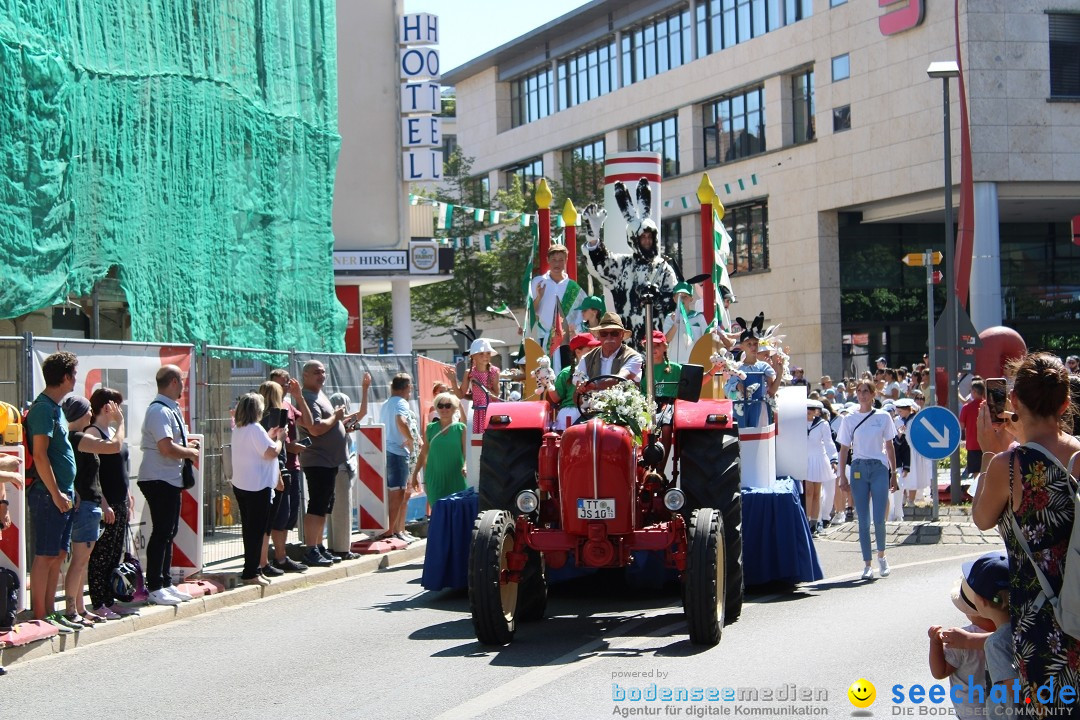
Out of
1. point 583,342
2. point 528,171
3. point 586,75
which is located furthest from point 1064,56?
point 583,342

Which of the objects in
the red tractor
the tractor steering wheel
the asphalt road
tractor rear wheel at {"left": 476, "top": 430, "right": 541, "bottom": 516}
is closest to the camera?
the asphalt road

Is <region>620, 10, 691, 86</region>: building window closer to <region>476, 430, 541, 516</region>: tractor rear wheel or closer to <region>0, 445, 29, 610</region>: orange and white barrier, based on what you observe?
<region>476, 430, 541, 516</region>: tractor rear wheel

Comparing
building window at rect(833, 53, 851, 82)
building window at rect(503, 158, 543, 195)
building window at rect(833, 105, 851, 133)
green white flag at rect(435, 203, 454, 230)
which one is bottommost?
green white flag at rect(435, 203, 454, 230)

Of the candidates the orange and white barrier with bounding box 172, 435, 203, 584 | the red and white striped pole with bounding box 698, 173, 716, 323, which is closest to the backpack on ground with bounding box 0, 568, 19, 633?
the orange and white barrier with bounding box 172, 435, 203, 584

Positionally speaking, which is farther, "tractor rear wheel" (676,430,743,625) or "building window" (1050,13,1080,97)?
"building window" (1050,13,1080,97)

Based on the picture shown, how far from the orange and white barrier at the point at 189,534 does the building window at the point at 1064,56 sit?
33.6 metres

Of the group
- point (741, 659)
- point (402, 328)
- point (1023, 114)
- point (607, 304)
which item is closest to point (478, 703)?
point (741, 659)

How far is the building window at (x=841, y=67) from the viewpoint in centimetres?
4291

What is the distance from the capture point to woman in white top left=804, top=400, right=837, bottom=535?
15758mm

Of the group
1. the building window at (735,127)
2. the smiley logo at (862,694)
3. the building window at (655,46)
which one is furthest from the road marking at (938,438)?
the building window at (655,46)

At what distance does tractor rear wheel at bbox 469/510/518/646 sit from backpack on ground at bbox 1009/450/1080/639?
467 centimetres

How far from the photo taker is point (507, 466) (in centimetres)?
1023

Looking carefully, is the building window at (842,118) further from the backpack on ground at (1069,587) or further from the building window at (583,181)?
the backpack on ground at (1069,587)

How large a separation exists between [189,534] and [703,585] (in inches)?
202
